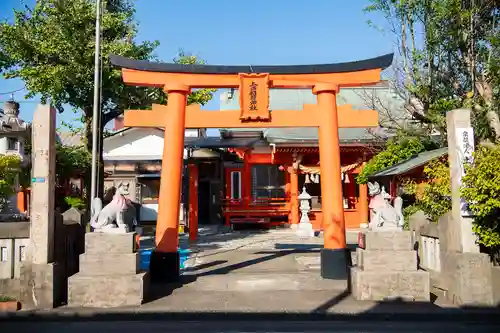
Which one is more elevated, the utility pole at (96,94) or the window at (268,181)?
the utility pole at (96,94)

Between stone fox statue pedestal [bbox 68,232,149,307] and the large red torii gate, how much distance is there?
1.77m

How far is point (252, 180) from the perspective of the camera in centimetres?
2377

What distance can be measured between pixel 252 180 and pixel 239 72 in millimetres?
13124

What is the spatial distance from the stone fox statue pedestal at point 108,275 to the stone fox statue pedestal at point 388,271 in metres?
4.34

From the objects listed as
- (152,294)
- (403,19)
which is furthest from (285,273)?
(403,19)

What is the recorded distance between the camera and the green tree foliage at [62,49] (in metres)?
14.5

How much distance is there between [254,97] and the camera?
11.0m

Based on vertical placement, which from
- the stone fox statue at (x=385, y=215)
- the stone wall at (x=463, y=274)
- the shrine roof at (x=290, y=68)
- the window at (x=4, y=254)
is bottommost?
the stone wall at (x=463, y=274)

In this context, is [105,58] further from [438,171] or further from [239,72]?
[438,171]

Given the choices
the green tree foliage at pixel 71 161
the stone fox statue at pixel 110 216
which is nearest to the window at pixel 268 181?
the green tree foliage at pixel 71 161

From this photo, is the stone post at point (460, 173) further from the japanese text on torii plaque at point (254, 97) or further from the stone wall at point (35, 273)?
the stone wall at point (35, 273)

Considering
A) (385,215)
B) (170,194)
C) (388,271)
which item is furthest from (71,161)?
(388,271)

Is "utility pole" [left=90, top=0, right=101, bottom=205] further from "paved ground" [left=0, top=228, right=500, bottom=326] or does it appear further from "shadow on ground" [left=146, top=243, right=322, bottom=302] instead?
"paved ground" [left=0, top=228, right=500, bottom=326]

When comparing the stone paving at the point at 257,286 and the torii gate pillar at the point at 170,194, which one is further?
the torii gate pillar at the point at 170,194
